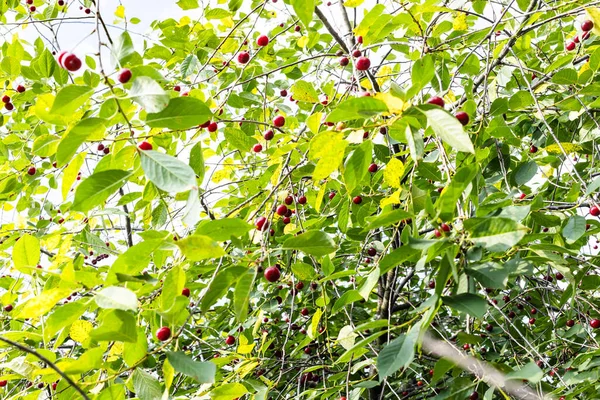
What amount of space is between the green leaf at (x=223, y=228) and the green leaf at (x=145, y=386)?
0.37 m

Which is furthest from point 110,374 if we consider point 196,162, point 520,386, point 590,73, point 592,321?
point 592,321

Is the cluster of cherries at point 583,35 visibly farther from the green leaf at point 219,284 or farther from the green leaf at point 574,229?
the green leaf at point 219,284

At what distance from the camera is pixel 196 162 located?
4.72ft

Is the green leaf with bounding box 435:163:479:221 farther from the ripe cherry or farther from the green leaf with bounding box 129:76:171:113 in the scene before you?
the ripe cherry

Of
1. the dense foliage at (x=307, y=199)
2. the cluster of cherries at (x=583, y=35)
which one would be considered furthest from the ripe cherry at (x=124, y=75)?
the cluster of cherries at (x=583, y=35)

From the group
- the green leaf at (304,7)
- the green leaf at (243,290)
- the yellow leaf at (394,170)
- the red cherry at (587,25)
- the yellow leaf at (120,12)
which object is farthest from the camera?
the yellow leaf at (120,12)

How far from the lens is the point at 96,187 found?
1.07 meters

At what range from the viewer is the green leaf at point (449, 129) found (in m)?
0.93

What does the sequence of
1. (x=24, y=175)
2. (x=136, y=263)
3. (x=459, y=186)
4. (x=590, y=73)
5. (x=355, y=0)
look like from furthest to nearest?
(x=24, y=175), (x=590, y=73), (x=355, y=0), (x=136, y=263), (x=459, y=186)

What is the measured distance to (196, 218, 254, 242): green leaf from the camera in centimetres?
116

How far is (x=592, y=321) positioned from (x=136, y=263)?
247cm

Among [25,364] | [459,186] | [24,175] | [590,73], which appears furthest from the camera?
[24,175]

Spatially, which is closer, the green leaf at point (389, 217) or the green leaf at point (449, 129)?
the green leaf at point (449, 129)

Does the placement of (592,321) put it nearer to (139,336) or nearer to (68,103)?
(139,336)
